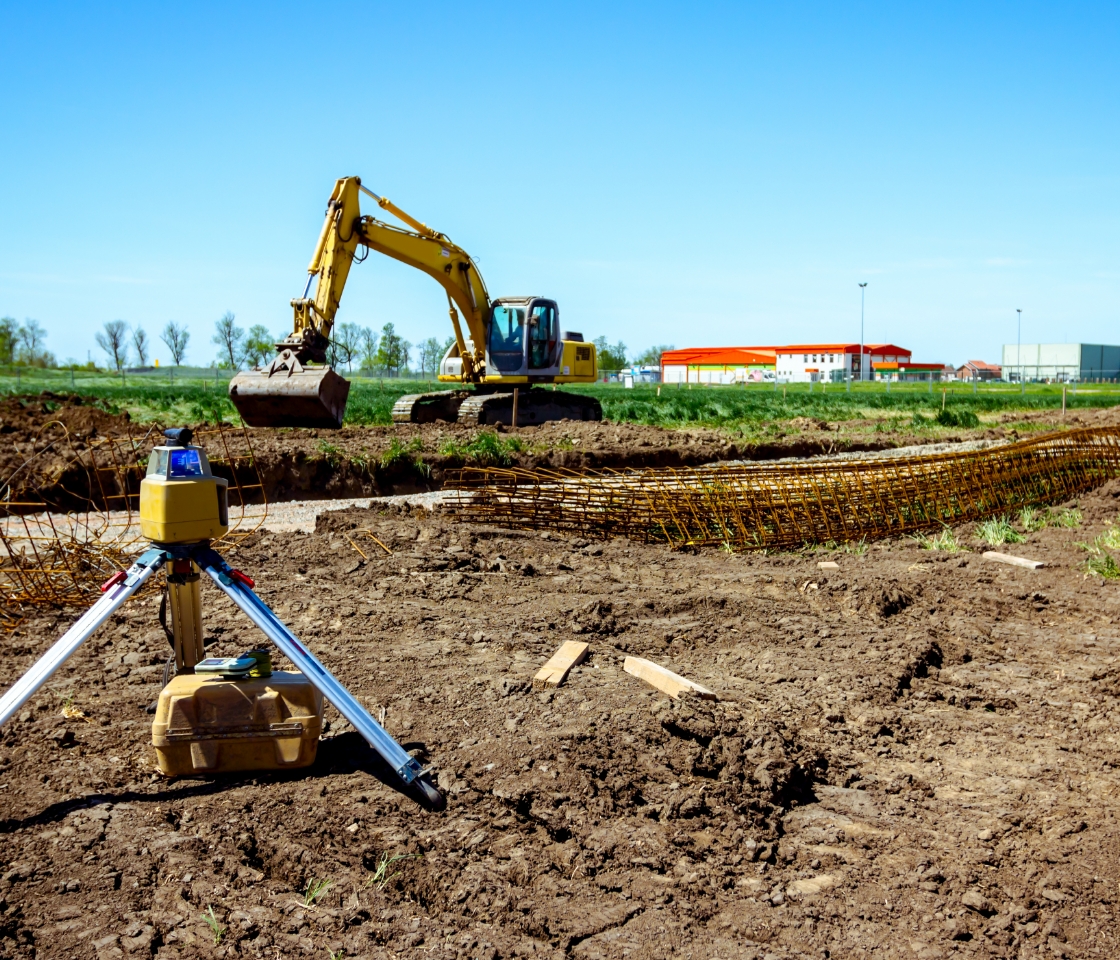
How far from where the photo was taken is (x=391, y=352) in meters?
70.3

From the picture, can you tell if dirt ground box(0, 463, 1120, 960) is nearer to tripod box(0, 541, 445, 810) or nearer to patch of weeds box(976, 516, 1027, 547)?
tripod box(0, 541, 445, 810)

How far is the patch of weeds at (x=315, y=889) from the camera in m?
2.65

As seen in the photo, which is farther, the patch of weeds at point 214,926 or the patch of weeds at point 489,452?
the patch of weeds at point 489,452

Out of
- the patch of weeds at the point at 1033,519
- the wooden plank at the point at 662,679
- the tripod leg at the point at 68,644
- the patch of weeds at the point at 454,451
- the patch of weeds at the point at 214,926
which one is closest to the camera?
the patch of weeds at the point at 214,926

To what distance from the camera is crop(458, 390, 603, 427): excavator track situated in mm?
17625

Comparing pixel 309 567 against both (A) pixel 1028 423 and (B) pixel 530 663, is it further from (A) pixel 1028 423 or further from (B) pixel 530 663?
(A) pixel 1028 423

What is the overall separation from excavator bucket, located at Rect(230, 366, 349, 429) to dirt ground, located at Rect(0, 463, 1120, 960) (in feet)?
22.4

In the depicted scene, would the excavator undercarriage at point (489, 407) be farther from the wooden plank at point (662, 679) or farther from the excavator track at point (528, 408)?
the wooden plank at point (662, 679)

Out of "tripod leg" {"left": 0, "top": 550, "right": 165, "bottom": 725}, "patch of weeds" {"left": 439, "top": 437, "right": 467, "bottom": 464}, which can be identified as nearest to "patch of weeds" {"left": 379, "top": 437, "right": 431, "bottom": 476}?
"patch of weeds" {"left": 439, "top": 437, "right": 467, "bottom": 464}

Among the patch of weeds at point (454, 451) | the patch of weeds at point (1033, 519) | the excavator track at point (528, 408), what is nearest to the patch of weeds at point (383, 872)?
the patch of weeds at point (1033, 519)

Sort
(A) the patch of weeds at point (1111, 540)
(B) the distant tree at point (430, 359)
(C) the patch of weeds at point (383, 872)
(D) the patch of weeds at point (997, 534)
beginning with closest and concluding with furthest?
(C) the patch of weeds at point (383, 872) < (A) the patch of weeds at point (1111, 540) < (D) the patch of weeds at point (997, 534) < (B) the distant tree at point (430, 359)

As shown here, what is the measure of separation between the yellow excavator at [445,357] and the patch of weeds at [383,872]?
9.71 meters

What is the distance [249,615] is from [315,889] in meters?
0.88

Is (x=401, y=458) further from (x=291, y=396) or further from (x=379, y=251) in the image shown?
(x=379, y=251)
